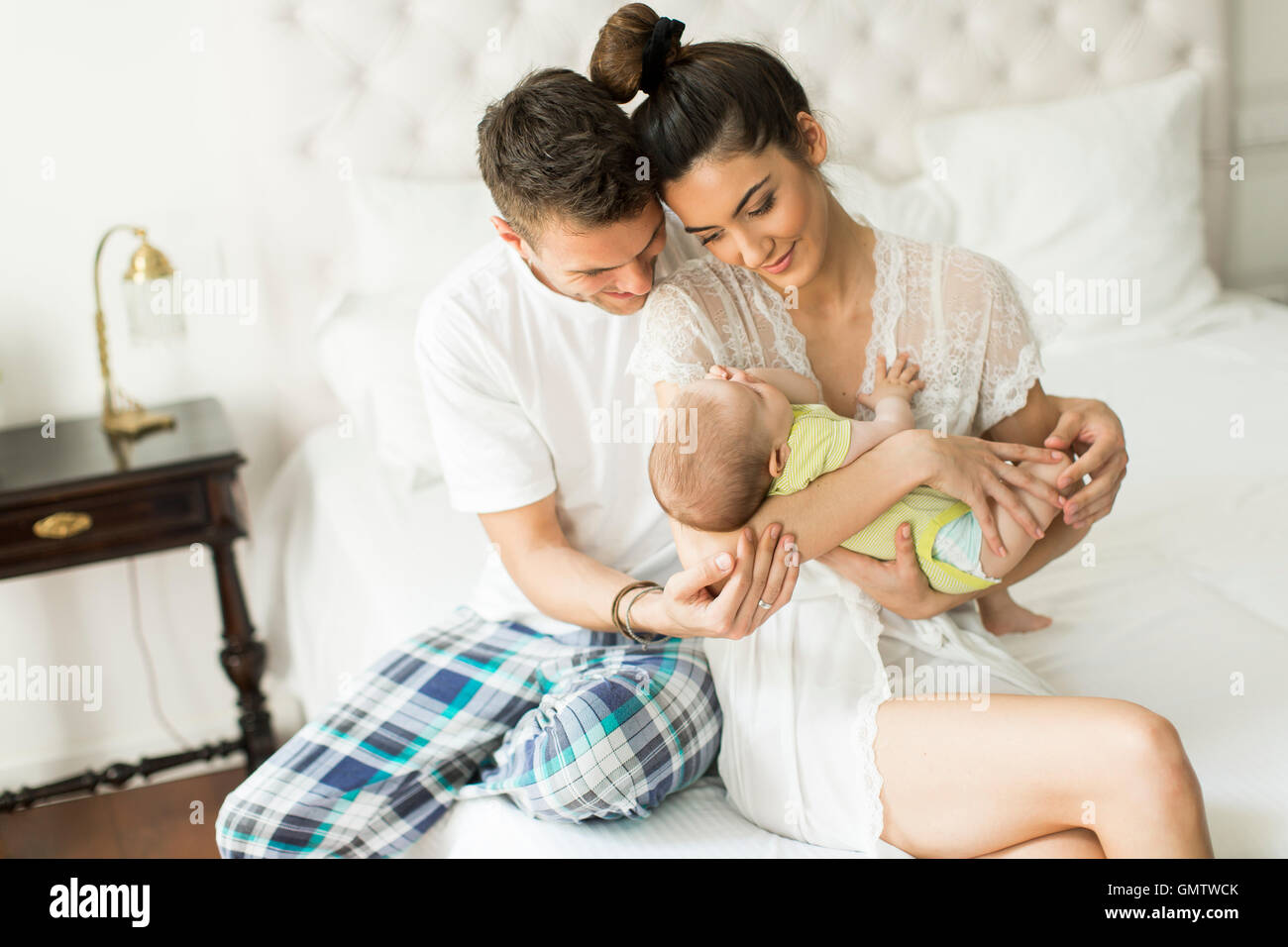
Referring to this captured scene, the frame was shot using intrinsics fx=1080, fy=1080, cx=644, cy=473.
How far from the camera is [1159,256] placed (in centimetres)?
229

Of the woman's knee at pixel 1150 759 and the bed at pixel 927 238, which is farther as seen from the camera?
the bed at pixel 927 238

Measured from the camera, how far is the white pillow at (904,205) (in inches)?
86.8

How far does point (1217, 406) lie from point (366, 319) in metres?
1.57

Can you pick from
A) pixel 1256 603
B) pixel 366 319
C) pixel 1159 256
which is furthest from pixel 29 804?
Answer: pixel 1159 256

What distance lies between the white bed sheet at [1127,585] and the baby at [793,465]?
0.24 meters

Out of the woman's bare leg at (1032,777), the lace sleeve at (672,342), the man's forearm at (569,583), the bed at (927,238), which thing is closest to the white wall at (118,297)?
the bed at (927,238)

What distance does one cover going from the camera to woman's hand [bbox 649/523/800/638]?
1124 millimetres

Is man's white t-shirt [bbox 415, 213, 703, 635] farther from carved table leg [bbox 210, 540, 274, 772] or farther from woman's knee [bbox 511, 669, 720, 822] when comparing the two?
carved table leg [bbox 210, 540, 274, 772]

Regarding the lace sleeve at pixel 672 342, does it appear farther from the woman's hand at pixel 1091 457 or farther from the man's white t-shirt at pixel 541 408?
the woman's hand at pixel 1091 457

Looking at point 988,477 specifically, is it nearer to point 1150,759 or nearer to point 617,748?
point 1150,759

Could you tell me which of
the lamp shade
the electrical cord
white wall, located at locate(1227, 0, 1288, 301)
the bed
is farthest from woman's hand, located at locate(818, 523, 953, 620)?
white wall, located at locate(1227, 0, 1288, 301)

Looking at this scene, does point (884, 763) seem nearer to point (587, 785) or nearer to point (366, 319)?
point (587, 785)

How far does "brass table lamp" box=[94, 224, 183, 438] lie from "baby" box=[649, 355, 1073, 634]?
3.90ft

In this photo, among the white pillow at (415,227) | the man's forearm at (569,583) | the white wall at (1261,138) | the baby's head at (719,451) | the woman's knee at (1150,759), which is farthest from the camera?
the white wall at (1261,138)
